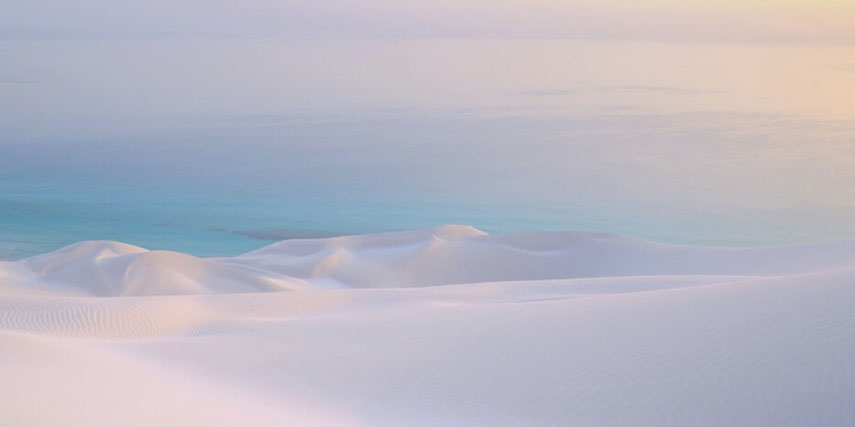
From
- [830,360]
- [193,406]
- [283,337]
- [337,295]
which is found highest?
[337,295]

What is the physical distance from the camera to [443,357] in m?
6.98

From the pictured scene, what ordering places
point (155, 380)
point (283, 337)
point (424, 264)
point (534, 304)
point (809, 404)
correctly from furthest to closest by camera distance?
A: point (424, 264) < point (534, 304) < point (283, 337) < point (155, 380) < point (809, 404)

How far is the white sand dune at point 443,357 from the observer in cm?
512

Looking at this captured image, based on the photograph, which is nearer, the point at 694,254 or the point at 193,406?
the point at 193,406

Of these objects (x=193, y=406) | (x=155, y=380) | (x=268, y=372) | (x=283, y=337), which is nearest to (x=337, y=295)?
(x=283, y=337)

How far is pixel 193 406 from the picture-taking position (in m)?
5.34

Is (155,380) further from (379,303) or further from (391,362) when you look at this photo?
(379,303)

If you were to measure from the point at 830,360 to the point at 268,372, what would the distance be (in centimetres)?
409

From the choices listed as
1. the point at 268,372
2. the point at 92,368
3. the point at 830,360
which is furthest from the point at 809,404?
the point at 92,368

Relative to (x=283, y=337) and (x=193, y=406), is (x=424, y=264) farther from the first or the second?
(x=193, y=406)

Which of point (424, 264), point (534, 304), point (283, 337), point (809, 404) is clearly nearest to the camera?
point (809, 404)

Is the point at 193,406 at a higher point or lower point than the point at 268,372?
lower

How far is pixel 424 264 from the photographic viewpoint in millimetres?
22078

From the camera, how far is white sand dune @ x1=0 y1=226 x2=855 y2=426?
5.12m
